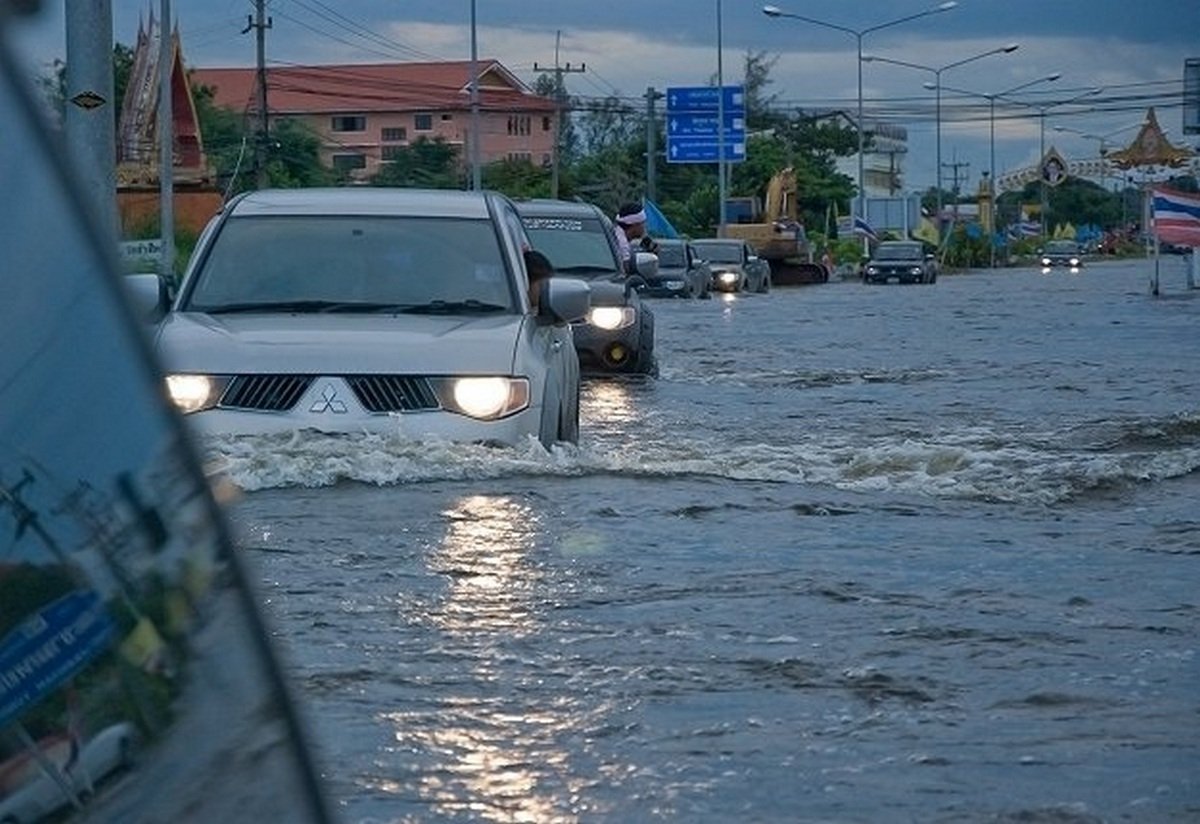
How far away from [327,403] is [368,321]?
0.44 metres

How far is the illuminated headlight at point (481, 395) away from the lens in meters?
9.59

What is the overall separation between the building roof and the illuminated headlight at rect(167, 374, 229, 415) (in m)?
51.1

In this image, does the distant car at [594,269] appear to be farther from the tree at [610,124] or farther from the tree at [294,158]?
the tree at [610,124]

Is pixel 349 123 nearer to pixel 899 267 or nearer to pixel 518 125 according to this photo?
pixel 518 125

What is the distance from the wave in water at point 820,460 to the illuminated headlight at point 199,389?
17 centimetres

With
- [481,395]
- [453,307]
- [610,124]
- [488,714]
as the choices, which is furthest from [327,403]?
[610,124]

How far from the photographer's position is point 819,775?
17.7 feet

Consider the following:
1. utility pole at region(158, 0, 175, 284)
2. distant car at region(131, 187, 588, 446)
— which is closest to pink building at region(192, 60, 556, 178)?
utility pole at region(158, 0, 175, 284)

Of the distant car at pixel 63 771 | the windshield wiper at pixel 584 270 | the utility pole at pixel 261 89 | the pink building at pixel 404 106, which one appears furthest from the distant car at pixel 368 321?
the pink building at pixel 404 106

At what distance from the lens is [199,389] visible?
9469 millimetres

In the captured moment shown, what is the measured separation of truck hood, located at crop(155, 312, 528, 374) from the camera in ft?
31.0

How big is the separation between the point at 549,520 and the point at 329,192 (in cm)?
216

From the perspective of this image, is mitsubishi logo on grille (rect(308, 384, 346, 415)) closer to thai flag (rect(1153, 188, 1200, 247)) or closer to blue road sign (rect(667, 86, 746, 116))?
thai flag (rect(1153, 188, 1200, 247))

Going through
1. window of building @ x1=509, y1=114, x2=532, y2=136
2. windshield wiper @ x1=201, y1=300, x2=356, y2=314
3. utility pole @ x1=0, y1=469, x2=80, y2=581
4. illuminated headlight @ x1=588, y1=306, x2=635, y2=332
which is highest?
window of building @ x1=509, y1=114, x2=532, y2=136
